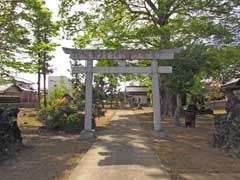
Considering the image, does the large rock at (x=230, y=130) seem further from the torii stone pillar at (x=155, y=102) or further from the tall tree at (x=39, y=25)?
the tall tree at (x=39, y=25)

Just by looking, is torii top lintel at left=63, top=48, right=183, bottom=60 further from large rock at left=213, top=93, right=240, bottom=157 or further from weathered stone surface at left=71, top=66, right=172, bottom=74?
large rock at left=213, top=93, right=240, bottom=157

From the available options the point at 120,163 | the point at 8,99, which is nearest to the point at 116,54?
the point at 120,163

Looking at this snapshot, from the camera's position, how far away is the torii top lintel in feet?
53.0

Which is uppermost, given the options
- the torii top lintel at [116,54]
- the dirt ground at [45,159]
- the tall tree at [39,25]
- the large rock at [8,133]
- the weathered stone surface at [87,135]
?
the tall tree at [39,25]

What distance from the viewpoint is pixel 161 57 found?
16.3m

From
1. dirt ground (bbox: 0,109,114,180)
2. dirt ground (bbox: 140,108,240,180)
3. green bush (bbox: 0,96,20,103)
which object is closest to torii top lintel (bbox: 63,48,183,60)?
dirt ground (bbox: 0,109,114,180)

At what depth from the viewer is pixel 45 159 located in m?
10.6

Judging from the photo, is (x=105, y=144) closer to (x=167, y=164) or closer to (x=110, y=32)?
(x=167, y=164)

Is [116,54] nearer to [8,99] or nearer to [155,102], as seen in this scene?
[155,102]

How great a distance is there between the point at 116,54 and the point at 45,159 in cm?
699

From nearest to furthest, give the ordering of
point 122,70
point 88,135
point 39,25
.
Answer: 1. point 88,135
2. point 122,70
3. point 39,25

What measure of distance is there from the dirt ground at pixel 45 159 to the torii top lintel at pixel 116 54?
378cm

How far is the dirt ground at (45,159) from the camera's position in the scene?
860 cm

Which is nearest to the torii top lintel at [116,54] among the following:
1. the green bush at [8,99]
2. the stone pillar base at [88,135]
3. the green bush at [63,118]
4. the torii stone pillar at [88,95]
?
the torii stone pillar at [88,95]
